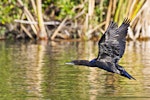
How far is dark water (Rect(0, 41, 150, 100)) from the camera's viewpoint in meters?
9.41

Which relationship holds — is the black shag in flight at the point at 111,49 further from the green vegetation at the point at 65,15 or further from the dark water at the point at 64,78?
the green vegetation at the point at 65,15

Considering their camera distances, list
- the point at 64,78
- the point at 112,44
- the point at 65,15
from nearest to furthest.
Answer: the point at 112,44 < the point at 64,78 < the point at 65,15

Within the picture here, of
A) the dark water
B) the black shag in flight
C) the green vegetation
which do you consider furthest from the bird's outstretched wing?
the green vegetation

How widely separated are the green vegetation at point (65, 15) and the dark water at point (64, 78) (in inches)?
166

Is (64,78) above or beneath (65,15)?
beneath

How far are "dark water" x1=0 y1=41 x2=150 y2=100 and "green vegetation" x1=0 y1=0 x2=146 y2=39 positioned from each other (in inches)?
166

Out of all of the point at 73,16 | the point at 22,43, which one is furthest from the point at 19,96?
the point at 73,16

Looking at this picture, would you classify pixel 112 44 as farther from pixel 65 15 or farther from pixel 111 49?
pixel 65 15

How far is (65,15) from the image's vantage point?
23.6 metres

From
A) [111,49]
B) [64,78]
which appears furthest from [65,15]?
[111,49]

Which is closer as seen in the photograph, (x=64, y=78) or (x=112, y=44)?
(x=112, y=44)

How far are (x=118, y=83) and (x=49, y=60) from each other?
4.56 metres

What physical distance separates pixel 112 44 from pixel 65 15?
43.2 ft

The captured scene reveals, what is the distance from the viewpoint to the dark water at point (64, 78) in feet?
30.9
